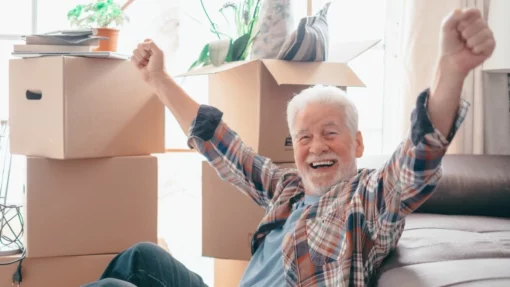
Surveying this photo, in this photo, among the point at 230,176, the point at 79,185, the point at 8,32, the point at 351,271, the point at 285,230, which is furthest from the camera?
the point at 8,32

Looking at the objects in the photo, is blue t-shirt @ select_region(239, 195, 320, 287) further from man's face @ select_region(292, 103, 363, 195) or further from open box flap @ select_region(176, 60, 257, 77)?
open box flap @ select_region(176, 60, 257, 77)

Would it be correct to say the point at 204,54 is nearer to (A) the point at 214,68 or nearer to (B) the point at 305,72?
(A) the point at 214,68

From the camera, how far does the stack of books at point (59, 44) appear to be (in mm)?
2076

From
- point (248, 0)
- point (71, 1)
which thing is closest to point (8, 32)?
point (71, 1)

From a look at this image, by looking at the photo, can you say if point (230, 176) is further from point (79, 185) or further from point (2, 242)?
point (2, 242)

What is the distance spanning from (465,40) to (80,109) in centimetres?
128

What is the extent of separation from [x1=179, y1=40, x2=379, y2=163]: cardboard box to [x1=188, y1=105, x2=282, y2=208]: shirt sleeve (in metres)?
0.26

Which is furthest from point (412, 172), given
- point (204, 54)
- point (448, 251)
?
point (204, 54)

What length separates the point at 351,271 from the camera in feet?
4.58

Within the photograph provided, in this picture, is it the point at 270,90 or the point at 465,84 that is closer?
the point at 270,90

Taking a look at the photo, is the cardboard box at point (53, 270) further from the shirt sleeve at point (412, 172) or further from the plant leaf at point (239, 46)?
the shirt sleeve at point (412, 172)

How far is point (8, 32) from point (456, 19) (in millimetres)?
2182

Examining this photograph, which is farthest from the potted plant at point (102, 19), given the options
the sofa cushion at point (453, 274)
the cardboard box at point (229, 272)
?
the sofa cushion at point (453, 274)

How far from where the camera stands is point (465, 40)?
1104 millimetres
